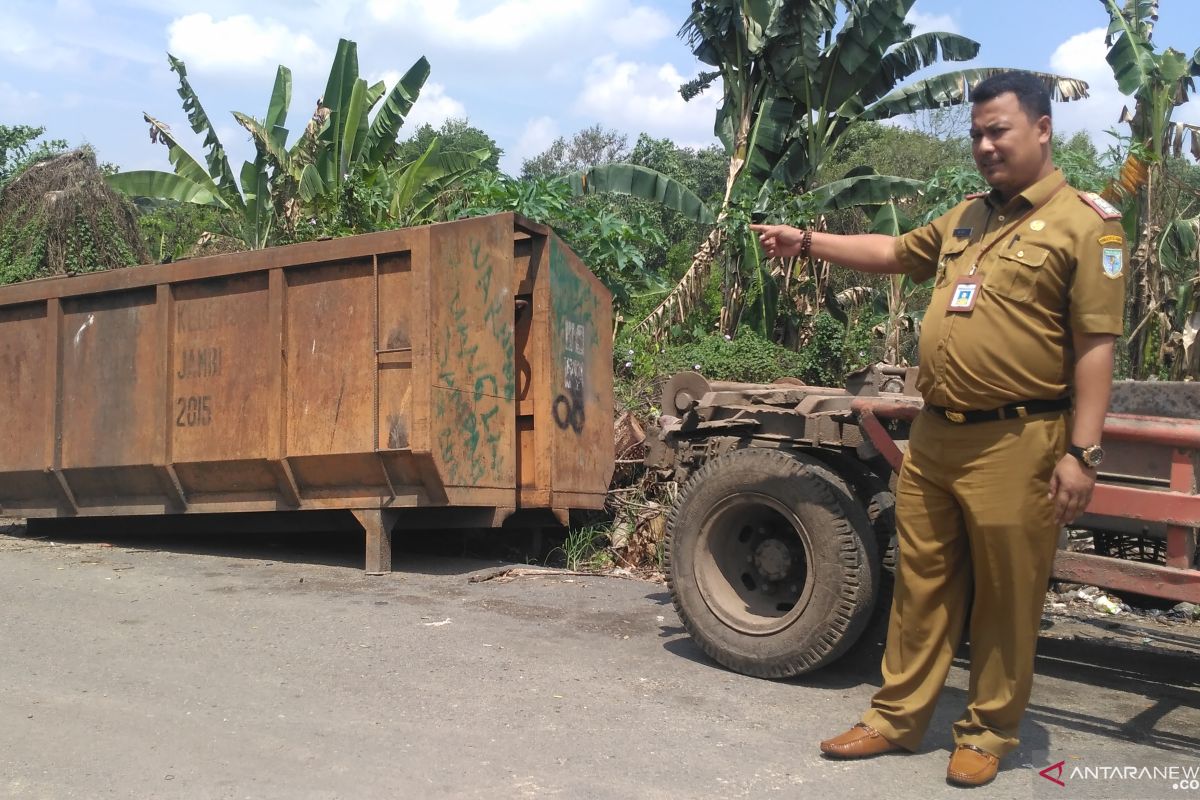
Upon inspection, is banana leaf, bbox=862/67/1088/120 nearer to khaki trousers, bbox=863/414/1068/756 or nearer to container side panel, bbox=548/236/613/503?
container side panel, bbox=548/236/613/503

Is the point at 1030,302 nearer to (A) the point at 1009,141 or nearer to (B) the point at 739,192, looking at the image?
(A) the point at 1009,141

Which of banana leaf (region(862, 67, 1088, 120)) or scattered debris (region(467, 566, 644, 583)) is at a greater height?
banana leaf (region(862, 67, 1088, 120))

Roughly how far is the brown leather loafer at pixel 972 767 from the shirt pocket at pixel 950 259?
153 centimetres

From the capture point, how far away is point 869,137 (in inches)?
988

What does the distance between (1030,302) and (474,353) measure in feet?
13.4

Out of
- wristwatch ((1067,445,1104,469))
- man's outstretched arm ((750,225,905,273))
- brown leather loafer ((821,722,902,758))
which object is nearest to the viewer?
wristwatch ((1067,445,1104,469))

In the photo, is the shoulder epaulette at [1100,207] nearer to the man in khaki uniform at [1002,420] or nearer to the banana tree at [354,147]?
the man in khaki uniform at [1002,420]

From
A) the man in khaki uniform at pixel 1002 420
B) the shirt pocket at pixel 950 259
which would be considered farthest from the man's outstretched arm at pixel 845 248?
the man in khaki uniform at pixel 1002 420

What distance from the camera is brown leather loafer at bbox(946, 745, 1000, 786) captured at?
3.23 meters

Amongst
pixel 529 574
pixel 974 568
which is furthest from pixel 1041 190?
pixel 529 574

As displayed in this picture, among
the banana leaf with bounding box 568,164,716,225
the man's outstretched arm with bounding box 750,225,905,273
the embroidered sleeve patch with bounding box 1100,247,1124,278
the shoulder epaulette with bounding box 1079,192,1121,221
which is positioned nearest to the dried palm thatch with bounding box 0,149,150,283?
the banana leaf with bounding box 568,164,716,225

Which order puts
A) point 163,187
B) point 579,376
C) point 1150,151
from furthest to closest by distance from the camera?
point 163,187 < point 1150,151 < point 579,376

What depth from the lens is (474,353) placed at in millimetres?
6688

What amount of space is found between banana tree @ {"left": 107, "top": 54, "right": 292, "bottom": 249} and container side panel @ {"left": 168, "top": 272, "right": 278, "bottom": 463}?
905 centimetres
